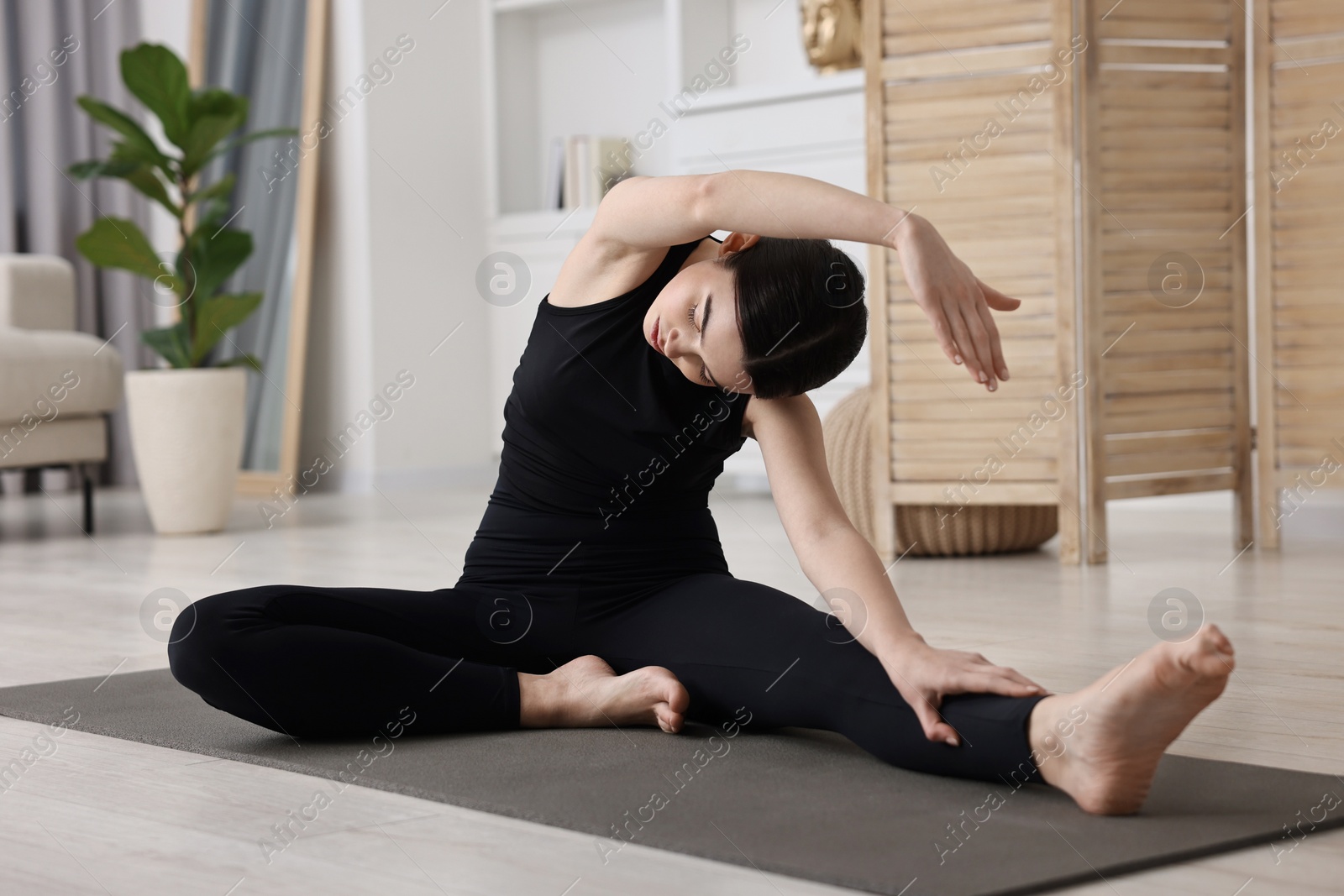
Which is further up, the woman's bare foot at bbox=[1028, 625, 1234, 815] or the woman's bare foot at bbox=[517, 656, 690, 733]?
the woman's bare foot at bbox=[1028, 625, 1234, 815]

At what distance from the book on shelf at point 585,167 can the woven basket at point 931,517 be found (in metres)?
1.99

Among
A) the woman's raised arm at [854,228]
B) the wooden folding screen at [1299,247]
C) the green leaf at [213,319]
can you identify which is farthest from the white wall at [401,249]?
the woman's raised arm at [854,228]

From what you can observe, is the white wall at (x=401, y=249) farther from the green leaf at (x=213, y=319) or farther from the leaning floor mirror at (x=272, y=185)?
the green leaf at (x=213, y=319)

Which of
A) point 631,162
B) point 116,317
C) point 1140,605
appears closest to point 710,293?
point 1140,605

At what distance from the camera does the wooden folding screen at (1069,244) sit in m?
3.05

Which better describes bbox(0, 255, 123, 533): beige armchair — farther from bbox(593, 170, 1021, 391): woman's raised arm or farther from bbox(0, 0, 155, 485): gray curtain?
bbox(593, 170, 1021, 391): woman's raised arm

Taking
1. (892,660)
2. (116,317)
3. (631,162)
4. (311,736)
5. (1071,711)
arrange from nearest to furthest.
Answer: (1071,711) → (892,660) → (311,736) → (631,162) → (116,317)

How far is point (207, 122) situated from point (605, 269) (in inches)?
113

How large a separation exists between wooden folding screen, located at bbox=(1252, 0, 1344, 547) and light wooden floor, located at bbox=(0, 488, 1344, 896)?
21cm

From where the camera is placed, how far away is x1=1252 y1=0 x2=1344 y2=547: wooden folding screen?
3121 mm

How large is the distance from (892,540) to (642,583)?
1.73 meters

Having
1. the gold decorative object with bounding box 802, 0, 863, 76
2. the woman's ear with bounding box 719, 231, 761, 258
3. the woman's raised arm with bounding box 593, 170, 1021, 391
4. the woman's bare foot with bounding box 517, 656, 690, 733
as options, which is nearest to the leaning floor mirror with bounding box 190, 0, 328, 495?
the gold decorative object with bounding box 802, 0, 863, 76

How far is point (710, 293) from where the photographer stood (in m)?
1.33

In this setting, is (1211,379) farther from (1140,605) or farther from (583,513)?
(583,513)
